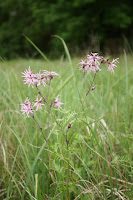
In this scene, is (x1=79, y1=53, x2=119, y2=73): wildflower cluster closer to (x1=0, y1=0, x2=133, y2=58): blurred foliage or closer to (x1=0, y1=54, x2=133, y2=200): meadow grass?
(x1=0, y1=54, x2=133, y2=200): meadow grass

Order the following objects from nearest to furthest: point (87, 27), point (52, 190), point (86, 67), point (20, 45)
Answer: point (86, 67) → point (52, 190) → point (87, 27) → point (20, 45)

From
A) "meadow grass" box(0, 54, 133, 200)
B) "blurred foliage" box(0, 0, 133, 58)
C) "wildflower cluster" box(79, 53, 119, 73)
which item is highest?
"blurred foliage" box(0, 0, 133, 58)

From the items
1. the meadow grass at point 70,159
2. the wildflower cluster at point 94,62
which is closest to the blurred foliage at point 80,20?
the meadow grass at point 70,159

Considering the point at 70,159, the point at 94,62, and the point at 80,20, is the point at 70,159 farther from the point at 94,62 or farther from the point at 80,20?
the point at 80,20

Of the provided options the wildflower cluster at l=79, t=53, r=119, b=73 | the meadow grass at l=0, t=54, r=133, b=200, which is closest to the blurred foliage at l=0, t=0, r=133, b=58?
the meadow grass at l=0, t=54, r=133, b=200

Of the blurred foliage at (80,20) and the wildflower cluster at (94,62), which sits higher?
the blurred foliage at (80,20)

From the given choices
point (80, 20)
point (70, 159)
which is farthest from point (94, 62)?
point (80, 20)

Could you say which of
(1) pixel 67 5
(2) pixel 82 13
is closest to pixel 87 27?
(2) pixel 82 13

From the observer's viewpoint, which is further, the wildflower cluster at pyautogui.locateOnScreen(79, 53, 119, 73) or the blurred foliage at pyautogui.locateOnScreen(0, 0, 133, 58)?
the blurred foliage at pyautogui.locateOnScreen(0, 0, 133, 58)

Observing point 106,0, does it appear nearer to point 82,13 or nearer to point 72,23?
point 82,13

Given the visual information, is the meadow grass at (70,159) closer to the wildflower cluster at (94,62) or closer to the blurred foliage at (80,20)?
the wildflower cluster at (94,62)

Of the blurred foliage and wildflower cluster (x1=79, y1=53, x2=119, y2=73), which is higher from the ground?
the blurred foliage
